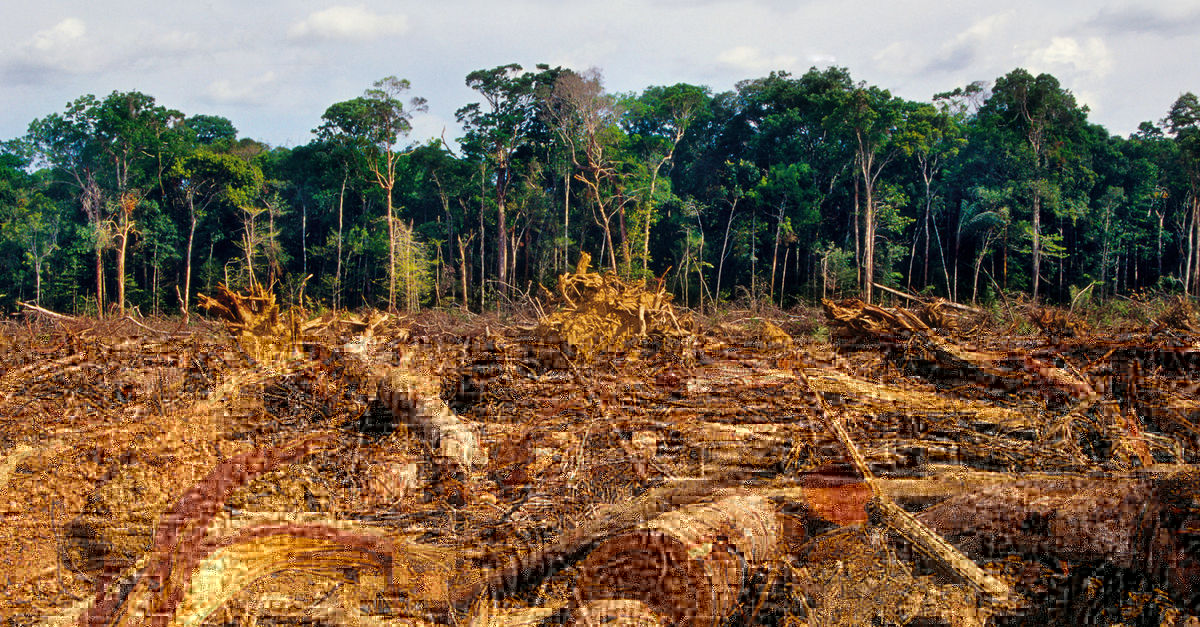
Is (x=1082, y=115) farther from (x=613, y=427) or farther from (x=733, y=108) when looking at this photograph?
(x=613, y=427)

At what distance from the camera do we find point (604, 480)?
3.45 meters

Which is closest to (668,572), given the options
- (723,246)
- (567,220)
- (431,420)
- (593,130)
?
(431,420)

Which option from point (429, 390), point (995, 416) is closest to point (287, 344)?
point (429, 390)

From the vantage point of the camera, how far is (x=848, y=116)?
27.7 metres

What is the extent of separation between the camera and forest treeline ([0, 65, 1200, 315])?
2647 centimetres

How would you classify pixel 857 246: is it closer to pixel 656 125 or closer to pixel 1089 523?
pixel 656 125

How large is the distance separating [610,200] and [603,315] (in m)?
22.6

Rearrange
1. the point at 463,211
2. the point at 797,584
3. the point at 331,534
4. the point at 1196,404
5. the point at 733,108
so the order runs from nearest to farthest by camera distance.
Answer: the point at 331,534 < the point at 797,584 < the point at 1196,404 < the point at 463,211 < the point at 733,108

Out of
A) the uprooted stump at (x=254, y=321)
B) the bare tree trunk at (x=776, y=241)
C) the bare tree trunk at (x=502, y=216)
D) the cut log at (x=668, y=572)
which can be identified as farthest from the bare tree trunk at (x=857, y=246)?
the cut log at (x=668, y=572)

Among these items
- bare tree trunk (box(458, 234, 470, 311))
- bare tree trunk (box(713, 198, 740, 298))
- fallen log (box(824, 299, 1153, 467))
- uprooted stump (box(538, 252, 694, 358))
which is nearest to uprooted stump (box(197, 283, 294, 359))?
uprooted stump (box(538, 252, 694, 358))

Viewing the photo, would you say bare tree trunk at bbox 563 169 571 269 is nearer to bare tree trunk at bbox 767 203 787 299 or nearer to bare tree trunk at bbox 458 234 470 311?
bare tree trunk at bbox 458 234 470 311

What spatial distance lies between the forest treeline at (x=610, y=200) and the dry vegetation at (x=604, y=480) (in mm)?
20846

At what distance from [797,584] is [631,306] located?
4.04m

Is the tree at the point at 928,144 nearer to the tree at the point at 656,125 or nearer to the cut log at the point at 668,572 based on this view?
the tree at the point at 656,125
